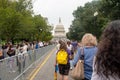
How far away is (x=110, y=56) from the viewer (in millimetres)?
3793

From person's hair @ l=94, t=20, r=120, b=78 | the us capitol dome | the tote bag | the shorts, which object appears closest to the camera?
person's hair @ l=94, t=20, r=120, b=78

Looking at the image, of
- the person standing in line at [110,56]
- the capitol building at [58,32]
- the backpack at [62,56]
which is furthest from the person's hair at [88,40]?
the capitol building at [58,32]

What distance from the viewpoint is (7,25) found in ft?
161

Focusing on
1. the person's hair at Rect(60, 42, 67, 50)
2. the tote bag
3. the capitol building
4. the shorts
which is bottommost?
the shorts

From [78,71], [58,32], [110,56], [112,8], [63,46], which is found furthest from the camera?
[58,32]

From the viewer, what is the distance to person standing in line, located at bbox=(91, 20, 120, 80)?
3.79 meters

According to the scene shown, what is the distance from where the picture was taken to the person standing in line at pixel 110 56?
12.4 ft

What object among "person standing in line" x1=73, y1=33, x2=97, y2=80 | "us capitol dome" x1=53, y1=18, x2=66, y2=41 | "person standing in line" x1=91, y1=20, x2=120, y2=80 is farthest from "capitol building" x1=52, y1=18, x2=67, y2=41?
"person standing in line" x1=91, y1=20, x2=120, y2=80

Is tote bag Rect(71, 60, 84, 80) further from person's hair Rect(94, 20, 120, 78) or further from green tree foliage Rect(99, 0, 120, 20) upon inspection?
green tree foliage Rect(99, 0, 120, 20)

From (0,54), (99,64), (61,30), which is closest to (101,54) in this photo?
(99,64)

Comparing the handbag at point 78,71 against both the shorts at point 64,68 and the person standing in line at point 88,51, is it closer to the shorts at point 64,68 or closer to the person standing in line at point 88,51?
the person standing in line at point 88,51

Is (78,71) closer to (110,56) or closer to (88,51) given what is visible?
(88,51)

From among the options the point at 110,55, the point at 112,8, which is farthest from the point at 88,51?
the point at 112,8

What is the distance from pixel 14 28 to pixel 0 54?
32.4 m
